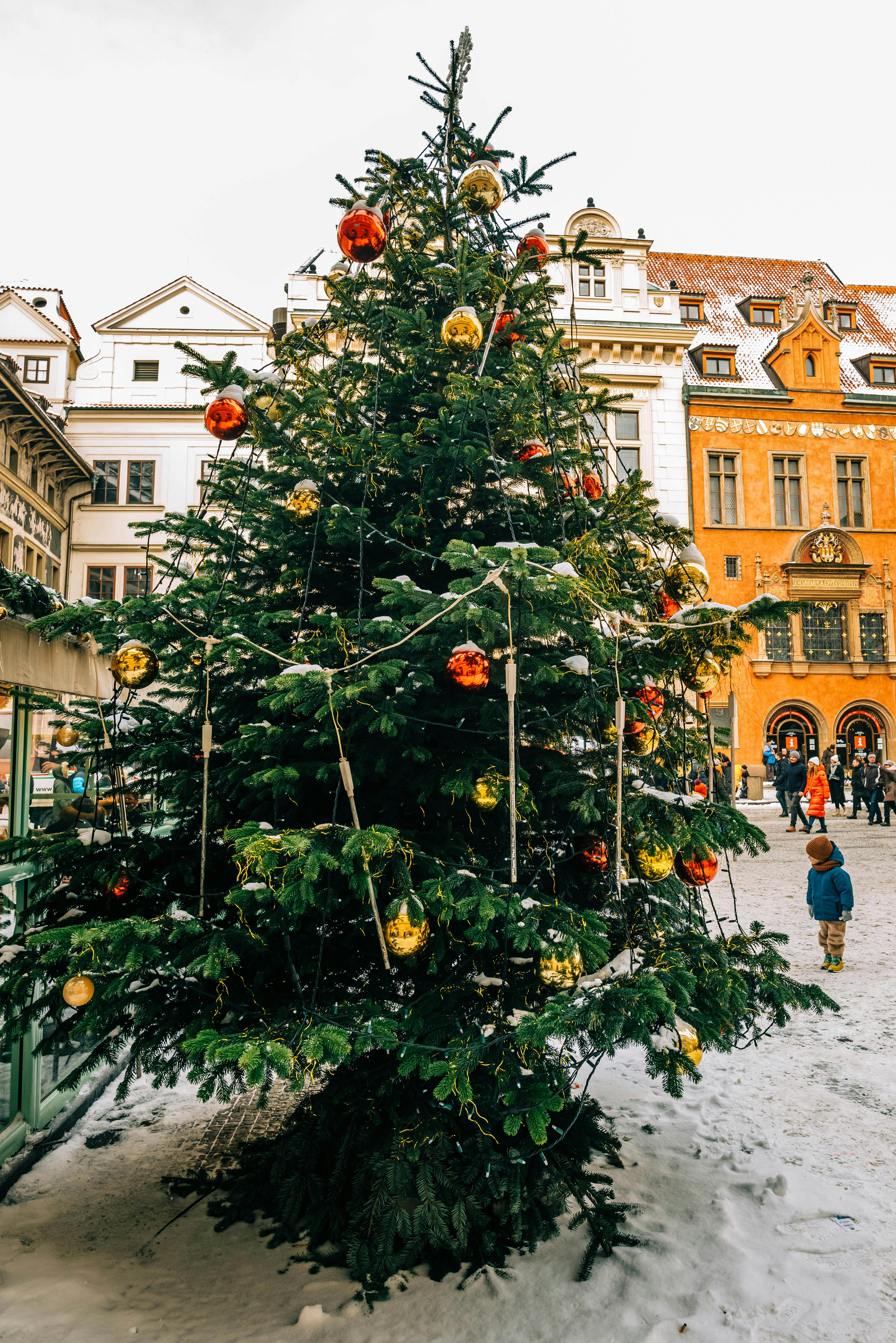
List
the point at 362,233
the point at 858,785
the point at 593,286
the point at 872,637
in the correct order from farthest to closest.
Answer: the point at 872,637, the point at 593,286, the point at 858,785, the point at 362,233

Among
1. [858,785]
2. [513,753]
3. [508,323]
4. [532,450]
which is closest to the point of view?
[513,753]

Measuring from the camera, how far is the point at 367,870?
10.3 feet

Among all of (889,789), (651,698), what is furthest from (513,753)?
(889,789)

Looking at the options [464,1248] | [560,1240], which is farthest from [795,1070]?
[464,1248]

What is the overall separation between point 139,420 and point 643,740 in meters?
26.8

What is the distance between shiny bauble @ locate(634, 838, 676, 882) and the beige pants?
5.52 meters

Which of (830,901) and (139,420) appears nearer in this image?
(830,901)

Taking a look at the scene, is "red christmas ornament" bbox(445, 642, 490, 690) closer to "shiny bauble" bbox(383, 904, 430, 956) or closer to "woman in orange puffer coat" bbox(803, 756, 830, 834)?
"shiny bauble" bbox(383, 904, 430, 956)

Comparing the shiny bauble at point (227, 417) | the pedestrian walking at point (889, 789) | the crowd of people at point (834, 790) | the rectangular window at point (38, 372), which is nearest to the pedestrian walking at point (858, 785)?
the crowd of people at point (834, 790)

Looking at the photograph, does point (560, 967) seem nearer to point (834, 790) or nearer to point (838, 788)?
point (834, 790)

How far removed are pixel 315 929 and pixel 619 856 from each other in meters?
1.43

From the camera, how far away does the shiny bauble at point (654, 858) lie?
3.51 m

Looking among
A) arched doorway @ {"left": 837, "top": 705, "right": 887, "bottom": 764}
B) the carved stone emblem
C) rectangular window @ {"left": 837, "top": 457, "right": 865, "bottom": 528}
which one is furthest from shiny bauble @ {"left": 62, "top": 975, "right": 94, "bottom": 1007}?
rectangular window @ {"left": 837, "top": 457, "right": 865, "bottom": 528}

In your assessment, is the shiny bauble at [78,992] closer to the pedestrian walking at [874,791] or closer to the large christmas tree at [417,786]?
the large christmas tree at [417,786]
